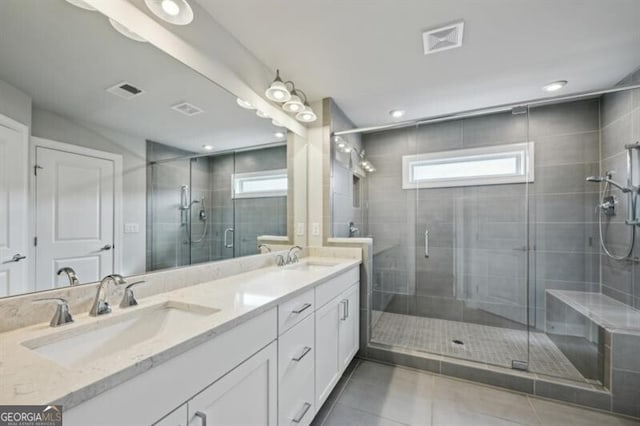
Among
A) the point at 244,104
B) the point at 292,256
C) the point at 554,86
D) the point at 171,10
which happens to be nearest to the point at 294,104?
the point at 244,104

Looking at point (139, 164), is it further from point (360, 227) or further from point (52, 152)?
point (360, 227)

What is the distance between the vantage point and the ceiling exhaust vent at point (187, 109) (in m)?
1.50

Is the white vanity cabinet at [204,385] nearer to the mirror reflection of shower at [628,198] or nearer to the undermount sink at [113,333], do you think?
the undermount sink at [113,333]

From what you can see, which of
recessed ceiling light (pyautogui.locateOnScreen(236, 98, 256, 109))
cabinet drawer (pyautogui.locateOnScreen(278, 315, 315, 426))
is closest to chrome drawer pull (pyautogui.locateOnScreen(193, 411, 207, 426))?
cabinet drawer (pyautogui.locateOnScreen(278, 315, 315, 426))

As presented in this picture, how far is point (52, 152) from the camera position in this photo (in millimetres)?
985

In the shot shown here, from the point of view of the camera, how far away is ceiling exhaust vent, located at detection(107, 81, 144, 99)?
3.90 feet

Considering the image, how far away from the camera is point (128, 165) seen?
1217 mm

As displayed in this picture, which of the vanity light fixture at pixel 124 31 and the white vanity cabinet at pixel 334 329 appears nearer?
the vanity light fixture at pixel 124 31

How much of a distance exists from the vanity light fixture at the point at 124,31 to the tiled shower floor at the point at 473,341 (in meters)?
2.70

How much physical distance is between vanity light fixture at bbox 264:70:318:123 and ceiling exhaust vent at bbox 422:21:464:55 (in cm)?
97

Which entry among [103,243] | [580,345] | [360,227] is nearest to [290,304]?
[103,243]

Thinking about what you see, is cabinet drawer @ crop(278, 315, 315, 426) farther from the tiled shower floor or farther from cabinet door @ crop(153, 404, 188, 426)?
the tiled shower floor

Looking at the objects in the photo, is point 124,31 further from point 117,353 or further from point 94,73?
point 117,353

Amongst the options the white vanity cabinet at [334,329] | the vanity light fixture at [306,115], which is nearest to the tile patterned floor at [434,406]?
the white vanity cabinet at [334,329]
